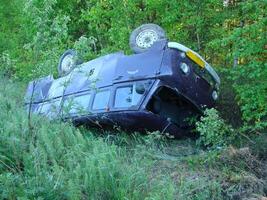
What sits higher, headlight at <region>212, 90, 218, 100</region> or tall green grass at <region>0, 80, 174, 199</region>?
headlight at <region>212, 90, 218, 100</region>

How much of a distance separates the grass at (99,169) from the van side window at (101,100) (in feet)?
4.35

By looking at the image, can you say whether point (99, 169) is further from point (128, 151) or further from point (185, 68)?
point (185, 68)

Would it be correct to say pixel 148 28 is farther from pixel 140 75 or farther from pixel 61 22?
pixel 61 22

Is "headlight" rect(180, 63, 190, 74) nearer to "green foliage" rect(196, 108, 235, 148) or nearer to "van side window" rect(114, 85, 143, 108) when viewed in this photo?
"van side window" rect(114, 85, 143, 108)

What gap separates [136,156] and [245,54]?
270 centimetres

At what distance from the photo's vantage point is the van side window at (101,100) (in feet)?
29.5

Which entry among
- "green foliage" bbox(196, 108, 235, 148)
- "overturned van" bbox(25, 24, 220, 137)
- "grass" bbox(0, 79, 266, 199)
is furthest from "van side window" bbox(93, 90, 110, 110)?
"green foliage" bbox(196, 108, 235, 148)

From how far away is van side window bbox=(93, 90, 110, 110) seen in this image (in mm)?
8984

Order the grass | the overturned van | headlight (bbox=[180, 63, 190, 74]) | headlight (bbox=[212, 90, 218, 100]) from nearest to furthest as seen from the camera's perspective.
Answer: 1. the grass
2. the overturned van
3. headlight (bbox=[180, 63, 190, 74])
4. headlight (bbox=[212, 90, 218, 100])

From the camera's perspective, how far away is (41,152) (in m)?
5.81

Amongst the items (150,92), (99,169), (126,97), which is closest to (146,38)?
(126,97)

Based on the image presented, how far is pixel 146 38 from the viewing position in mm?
10148

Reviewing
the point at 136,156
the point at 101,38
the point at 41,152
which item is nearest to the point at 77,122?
the point at 136,156

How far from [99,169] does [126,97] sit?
3.49 metres
